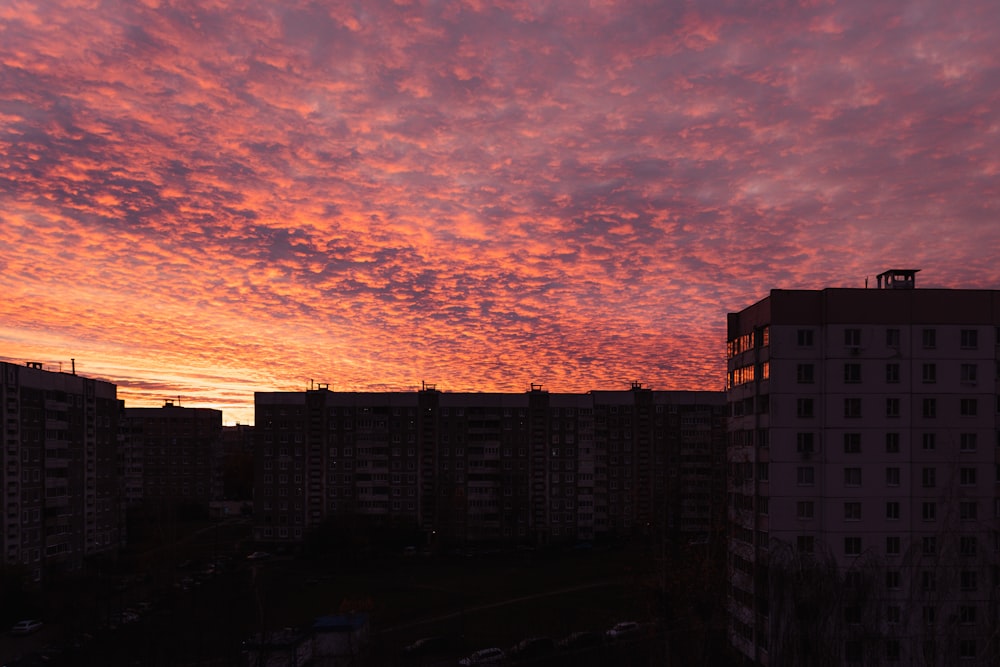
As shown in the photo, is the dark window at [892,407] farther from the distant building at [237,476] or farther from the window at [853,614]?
the distant building at [237,476]

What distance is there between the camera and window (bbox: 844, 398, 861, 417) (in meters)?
27.7

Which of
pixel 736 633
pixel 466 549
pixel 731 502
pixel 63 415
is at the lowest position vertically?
pixel 466 549

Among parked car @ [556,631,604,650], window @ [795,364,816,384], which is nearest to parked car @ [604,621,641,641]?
parked car @ [556,631,604,650]

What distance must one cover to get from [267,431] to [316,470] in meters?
5.94

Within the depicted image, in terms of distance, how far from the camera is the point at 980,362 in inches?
1092

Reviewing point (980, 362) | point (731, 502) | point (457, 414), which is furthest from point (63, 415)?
point (980, 362)

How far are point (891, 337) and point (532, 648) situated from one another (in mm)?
20588

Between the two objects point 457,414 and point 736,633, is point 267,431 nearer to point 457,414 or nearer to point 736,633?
point 457,414

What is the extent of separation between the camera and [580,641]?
36.2m

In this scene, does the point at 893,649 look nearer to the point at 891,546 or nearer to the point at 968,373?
the point at 891,546

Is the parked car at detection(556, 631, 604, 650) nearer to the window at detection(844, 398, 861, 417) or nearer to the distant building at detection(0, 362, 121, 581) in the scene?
the window at detection(844, 398, 861, 417)

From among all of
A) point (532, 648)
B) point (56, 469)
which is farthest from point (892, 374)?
point (56, 469)

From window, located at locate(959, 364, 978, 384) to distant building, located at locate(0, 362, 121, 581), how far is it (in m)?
48.1

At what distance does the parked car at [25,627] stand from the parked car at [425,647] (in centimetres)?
2067
